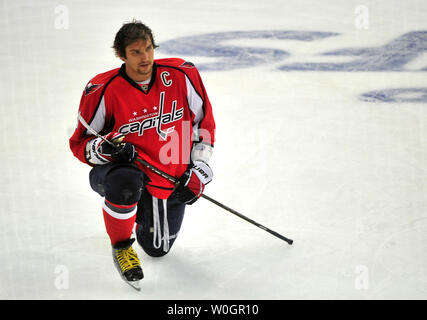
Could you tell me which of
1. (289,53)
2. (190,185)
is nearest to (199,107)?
(190,185)

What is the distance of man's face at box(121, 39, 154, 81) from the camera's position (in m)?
2.01

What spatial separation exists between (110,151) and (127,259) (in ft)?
1.32

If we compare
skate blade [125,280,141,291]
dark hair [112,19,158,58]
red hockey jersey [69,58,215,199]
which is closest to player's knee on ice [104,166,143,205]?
red hockey jersey [69,58,215,199]

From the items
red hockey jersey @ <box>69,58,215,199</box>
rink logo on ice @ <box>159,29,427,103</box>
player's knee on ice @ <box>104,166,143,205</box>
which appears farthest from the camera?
rink logo on ice @ <box>159,29,427,103</box>

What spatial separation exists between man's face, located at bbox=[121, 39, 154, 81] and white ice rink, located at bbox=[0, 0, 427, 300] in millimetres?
738

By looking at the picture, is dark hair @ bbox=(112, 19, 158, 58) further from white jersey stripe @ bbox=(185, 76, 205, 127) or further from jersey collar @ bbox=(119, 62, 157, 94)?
white jersey stripe @ bbox=(185, 76, 205, 127)

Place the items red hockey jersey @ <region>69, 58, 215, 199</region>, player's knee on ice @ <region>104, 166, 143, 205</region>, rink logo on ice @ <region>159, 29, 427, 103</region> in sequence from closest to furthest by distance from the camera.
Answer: player's knee on ice @ <region>104, 166, 143, 205</region>
red hockey jersey @ <region>69, 58, 215, 199</region>
rink logo on ice @ <region>159, 29, 427, 103</region>

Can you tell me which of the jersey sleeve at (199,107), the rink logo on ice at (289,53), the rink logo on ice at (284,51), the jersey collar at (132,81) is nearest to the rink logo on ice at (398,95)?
the rink logo on ice at (289,53)

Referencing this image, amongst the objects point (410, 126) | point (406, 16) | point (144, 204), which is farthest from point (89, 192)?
point (406, 16)

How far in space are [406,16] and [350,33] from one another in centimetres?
71

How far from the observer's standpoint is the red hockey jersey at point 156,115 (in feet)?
6.83

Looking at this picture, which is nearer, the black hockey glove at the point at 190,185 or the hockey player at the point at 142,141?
the hockey player at the point at 142,141

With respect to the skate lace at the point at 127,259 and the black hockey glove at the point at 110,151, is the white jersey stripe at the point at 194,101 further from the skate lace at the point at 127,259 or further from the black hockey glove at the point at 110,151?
the skate lace at the point at 127,259

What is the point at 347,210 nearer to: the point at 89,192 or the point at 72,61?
the point at 89,192
